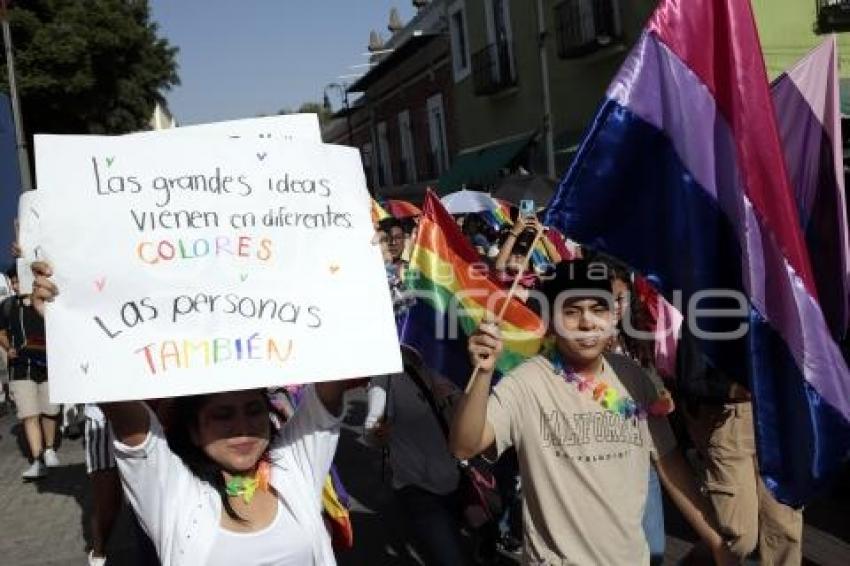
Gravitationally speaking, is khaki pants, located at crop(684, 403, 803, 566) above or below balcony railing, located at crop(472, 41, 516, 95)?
below

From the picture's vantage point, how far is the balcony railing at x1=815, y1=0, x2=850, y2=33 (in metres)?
13.2

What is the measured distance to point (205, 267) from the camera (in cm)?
224

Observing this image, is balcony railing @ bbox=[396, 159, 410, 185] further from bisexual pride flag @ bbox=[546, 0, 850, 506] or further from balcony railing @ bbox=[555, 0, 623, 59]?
bisexual pride flag @ bbox=[546, 0, 850, 506]

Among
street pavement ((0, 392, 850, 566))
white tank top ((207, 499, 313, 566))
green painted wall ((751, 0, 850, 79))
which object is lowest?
street pavement ((0, 392, 850, 566))

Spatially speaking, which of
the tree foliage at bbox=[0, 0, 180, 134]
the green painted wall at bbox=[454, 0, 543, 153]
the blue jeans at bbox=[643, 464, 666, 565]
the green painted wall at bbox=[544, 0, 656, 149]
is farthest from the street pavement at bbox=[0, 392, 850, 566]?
the tree foliage at bbox=[0, 0, 180, 134]

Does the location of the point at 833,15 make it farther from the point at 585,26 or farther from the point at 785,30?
the point at 585,26

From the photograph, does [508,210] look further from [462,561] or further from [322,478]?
[322,478]

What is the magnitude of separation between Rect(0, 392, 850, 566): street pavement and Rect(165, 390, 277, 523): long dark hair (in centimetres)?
124

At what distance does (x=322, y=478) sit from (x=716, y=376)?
210 centimetres

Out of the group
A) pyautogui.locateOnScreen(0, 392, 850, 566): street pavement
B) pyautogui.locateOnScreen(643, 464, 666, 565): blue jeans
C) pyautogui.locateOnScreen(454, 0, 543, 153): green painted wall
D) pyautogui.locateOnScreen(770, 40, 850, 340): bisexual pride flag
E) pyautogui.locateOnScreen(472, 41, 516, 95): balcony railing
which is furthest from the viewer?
pyautogui.locateOnScreen(472, 41, 516, 95): balcony railing

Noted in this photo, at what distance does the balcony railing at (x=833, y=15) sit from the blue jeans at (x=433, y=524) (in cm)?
1206

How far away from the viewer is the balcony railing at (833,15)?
13180 mm

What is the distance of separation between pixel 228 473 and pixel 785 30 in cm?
1296

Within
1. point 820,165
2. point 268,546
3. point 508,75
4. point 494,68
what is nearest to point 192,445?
point 268,546
